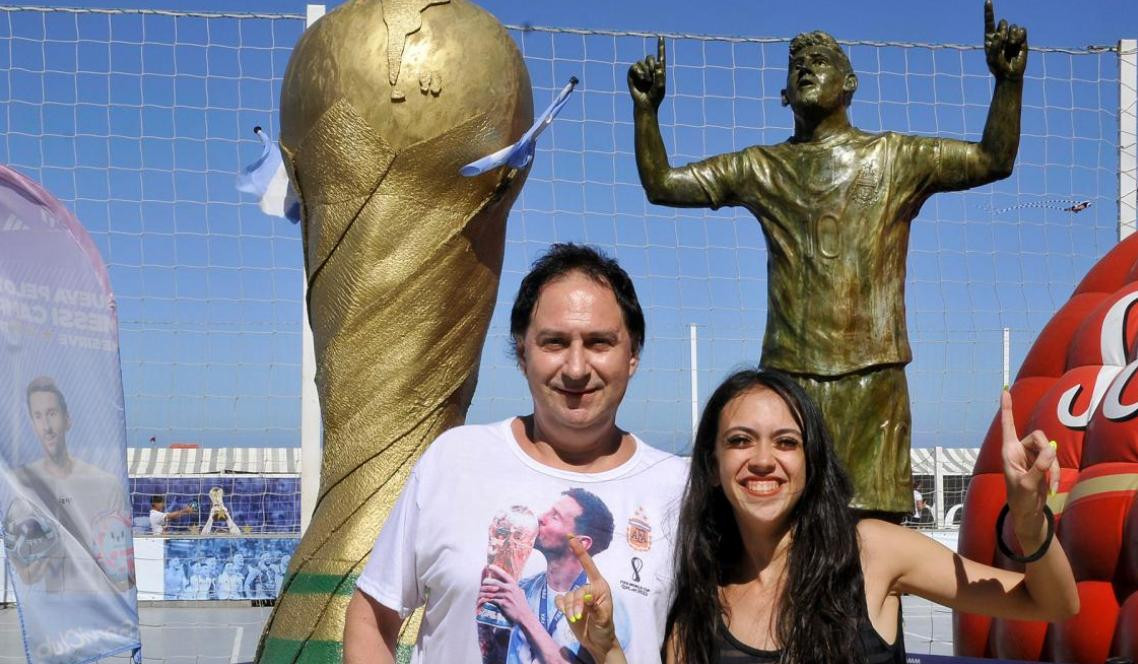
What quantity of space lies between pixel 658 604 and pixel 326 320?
1.76 metres

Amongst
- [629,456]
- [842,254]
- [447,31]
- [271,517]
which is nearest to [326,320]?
[447,31]

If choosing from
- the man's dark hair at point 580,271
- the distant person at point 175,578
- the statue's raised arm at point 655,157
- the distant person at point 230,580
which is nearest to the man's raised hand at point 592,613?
the man's dark hair at point 580,271

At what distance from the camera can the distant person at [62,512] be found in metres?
3.74

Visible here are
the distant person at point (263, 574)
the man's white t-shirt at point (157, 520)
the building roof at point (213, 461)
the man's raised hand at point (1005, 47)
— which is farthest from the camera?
the building roof at point (213, 461)

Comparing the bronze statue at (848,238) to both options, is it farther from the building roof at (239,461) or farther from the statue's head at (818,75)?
the building roof at (239,461)

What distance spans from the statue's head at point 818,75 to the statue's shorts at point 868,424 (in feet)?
2.15

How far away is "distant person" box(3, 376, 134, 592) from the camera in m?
3.74

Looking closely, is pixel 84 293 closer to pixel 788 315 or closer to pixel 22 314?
pixel 22 314

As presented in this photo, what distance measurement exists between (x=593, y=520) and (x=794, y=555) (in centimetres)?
27

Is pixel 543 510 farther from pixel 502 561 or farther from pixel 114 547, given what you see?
pixel 114 547

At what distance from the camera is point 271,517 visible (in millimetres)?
12391

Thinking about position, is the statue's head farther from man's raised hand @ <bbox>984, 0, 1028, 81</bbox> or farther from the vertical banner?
the vertical banner

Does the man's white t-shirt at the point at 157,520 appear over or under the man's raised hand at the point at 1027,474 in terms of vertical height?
under

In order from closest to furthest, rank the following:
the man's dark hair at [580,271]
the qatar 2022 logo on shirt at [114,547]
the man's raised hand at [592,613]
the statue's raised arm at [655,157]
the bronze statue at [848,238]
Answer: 1. the man's raised hand at [592,613]
2. the man's dark hair at [580,271]
3. the bronze statue at [848,238]
4. the statue's raised arm at [655,157]
5. the qatar 2022 logo on shirt at [114,547]
